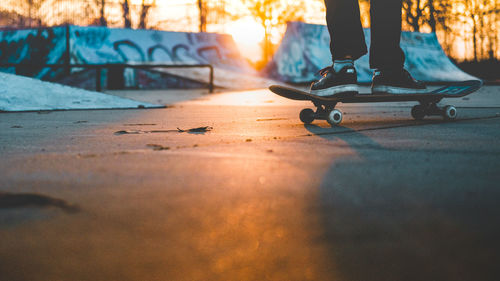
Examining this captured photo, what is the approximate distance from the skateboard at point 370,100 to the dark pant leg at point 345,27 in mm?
199

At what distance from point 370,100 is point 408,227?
67.2 inches

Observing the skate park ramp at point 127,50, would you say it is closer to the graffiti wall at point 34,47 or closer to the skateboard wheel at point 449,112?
the graffiti wall at point 34,47

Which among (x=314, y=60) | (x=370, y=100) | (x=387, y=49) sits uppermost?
(x=314, y=60)

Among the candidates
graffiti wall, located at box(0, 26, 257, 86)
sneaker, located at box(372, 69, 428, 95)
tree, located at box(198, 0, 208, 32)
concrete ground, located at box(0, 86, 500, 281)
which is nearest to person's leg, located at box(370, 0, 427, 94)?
sneaker, located at box(372, 69, 428, 95)

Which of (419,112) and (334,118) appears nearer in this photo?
(334,118)

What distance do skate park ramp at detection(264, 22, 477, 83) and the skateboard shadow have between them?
512 inches

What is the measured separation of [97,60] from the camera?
540 inches

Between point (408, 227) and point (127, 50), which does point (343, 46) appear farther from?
point (127, 50)

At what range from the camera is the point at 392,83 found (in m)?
2.27

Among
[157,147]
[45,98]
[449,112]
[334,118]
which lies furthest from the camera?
[45,98]

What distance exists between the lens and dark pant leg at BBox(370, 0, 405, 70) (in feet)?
7.23

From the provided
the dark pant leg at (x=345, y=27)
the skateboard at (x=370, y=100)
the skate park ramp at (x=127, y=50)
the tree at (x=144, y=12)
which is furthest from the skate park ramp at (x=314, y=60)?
the dark pant leg at (x=345, y=27)

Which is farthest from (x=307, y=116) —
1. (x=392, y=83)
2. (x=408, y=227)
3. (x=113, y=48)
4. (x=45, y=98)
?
(x=113, y=48)

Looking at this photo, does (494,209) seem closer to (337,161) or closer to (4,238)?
(337,161)
